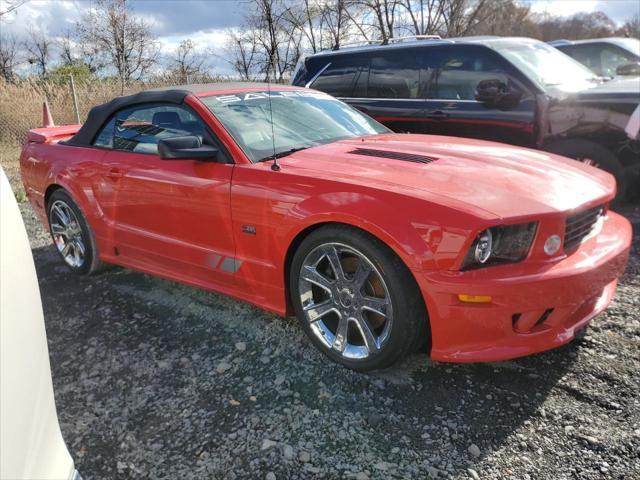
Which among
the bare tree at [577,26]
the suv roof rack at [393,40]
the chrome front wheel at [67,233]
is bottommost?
the chrome front wheel at [67,233]

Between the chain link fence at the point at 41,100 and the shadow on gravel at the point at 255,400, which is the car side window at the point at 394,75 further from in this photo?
the chain link fence at the point at 41,100

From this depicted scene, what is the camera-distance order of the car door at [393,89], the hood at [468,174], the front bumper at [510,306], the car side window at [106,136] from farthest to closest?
the car door at [393,89]
the car side window at [106,136]
the hood at [468,174]
the front bumper at [510,306]

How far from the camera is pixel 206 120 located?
127 inches

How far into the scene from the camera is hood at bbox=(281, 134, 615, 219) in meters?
2.39

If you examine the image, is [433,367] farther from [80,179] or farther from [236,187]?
[80,179]

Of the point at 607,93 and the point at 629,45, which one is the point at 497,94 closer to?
the point at 607,93

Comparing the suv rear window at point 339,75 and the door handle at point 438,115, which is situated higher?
the suv rear window at point 339,75

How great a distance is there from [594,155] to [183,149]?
400 centimetres

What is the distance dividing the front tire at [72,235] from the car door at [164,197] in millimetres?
364

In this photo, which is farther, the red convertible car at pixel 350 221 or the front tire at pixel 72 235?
the front tire at pixel 72 235

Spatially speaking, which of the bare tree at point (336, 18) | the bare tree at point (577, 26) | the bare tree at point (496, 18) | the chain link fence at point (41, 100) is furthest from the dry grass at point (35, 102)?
the bare tree at point (577, 26)

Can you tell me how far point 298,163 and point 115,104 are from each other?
1903 mm

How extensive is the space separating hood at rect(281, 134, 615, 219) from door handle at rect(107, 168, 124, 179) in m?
1.35

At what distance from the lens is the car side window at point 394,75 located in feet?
19.9
